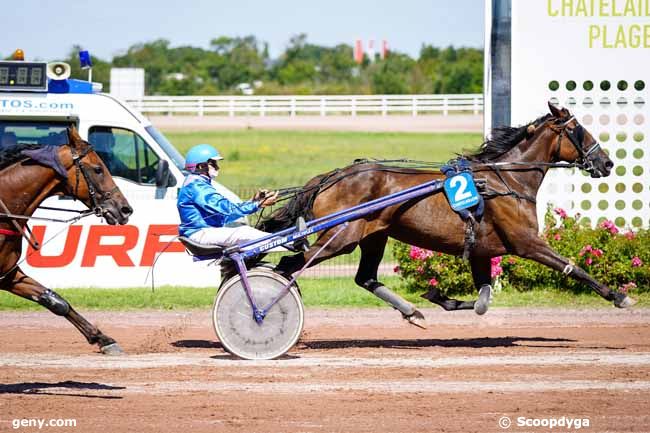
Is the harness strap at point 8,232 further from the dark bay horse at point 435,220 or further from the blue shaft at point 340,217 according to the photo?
the dark bay horse at point 435,220

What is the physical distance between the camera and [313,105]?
44844mm

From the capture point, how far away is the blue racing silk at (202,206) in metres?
8.91

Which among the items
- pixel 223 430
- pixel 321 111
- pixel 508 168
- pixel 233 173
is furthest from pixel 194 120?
pixel 223 430

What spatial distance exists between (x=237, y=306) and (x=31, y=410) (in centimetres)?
220

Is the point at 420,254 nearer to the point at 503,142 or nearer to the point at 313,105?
the point at 503,142

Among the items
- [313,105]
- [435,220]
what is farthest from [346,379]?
[313,105]

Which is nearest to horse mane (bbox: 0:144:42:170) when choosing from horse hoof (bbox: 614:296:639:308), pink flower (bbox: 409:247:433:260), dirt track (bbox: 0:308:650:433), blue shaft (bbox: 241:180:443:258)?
dirt track (bbox: 0:308:650:433)

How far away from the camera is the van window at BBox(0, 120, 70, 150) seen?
525 inches

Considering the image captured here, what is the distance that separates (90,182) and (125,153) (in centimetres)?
494

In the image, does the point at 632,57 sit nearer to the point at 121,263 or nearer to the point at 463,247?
the point at 463,247

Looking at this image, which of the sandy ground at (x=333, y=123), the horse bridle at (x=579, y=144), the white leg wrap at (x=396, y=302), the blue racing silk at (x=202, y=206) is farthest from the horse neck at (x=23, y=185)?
the sandy ground at (x=333, y=123)

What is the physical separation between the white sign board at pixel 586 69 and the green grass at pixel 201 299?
4.70ft

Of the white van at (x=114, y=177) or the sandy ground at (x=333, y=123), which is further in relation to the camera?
the sandy ground at (x=333, y=123)

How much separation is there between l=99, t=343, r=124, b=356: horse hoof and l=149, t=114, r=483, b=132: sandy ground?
1179 inches
